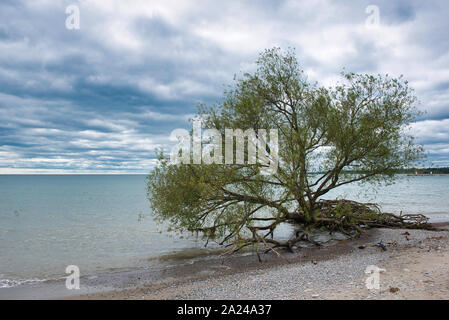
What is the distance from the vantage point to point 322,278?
11.2 metres

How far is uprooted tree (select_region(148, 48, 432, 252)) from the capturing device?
57.5 feet

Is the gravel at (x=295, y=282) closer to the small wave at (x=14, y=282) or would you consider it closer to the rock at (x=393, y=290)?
the rock at (x=393, y=290)

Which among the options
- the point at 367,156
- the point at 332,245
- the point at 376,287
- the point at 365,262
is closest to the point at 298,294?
the point at 376,287

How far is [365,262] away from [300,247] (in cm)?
627
